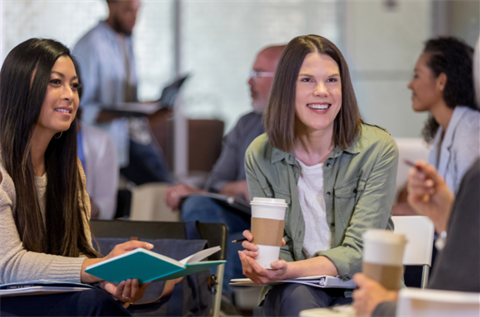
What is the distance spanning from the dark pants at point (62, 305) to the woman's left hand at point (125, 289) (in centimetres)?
5

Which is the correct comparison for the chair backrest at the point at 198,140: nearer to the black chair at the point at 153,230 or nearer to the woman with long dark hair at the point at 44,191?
the black chair at the point at 153,230

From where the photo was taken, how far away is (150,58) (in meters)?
5.30

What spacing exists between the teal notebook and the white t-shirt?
1.36ft

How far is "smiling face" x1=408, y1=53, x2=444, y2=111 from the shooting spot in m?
3.01

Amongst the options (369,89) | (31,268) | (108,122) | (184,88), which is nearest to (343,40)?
(369,89)

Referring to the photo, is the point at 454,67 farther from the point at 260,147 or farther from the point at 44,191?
the point at 44,191

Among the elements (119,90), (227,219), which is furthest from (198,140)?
(227,219)

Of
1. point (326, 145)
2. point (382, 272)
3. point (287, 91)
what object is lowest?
point (382, 272)

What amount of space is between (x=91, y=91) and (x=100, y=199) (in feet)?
5.43

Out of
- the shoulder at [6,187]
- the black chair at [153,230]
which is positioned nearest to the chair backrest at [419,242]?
the black chair at [153,230]

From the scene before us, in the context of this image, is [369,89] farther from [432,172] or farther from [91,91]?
[432,172]

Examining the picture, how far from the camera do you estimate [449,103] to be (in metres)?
2.97

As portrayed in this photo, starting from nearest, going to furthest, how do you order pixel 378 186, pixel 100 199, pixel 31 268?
pixel 31 268, pixel 378 186, pixel 100 199

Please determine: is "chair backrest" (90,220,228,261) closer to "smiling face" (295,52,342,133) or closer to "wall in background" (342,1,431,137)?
"smiling face" (295,52,342,133)
